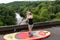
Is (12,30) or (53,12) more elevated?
(12,30)

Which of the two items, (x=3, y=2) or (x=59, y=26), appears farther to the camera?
(x=3, y=2)

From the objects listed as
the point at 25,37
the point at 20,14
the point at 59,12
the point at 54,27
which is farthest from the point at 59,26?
the point at 20,14

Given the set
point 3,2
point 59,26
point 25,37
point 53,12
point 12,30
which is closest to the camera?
point 25,37

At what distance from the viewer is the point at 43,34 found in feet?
19.2

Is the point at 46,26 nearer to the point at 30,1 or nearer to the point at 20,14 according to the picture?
the point at 20,14

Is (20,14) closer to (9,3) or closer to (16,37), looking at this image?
(9,3)

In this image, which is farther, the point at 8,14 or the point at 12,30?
the point at 8,14

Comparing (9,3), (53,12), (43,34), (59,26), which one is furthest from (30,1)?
(43,34)

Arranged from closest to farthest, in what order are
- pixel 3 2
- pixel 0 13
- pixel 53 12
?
pixel 0 13, pixel 53 12, pixel 3 2

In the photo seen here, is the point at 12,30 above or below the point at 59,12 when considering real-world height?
above

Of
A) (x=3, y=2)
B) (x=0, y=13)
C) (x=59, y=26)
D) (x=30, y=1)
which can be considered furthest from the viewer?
(x=30, y=1)

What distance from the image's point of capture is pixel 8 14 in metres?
13.3

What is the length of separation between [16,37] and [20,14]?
8.63m

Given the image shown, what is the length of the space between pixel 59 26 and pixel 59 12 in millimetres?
6310
